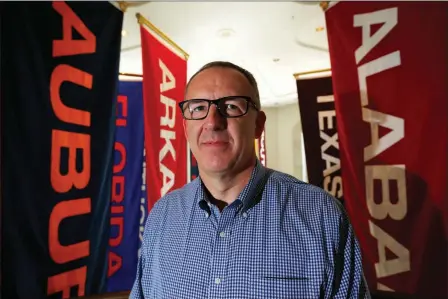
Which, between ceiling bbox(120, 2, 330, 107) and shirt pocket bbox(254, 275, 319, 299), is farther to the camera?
ceiling bbox(120, 2, 330, 107)

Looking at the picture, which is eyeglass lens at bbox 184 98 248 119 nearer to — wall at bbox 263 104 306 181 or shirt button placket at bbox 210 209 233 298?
shirt button placket at bbox 210 209 233 298

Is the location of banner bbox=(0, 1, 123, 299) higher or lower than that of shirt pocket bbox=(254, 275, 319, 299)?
higher

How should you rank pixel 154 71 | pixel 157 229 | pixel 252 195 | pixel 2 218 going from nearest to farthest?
pixel 252 195 < pixel 157 229 < pixel 2 218 < pixel 154 71

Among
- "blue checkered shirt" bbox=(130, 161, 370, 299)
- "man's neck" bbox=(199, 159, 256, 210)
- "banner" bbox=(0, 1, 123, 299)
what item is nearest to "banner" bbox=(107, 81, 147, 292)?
"banner" bbox=(0, 1, 123, 299)

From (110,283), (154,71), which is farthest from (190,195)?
(110,283)

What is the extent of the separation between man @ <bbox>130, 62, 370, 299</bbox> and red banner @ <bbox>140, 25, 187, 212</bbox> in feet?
3.64

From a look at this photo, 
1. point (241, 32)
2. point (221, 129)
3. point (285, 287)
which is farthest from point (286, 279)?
point (241, 32)

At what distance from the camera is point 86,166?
5.70ft

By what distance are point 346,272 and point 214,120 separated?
0.63m

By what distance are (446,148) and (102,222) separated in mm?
2073

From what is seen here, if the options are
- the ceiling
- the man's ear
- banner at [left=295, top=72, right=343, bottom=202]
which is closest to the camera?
the man's ear

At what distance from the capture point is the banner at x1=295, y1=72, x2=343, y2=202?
3387 mm

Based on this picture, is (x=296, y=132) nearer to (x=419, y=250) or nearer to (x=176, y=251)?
(x=419, y=250)

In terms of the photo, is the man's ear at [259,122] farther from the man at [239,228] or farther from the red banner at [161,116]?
the red banner at [161,116]
